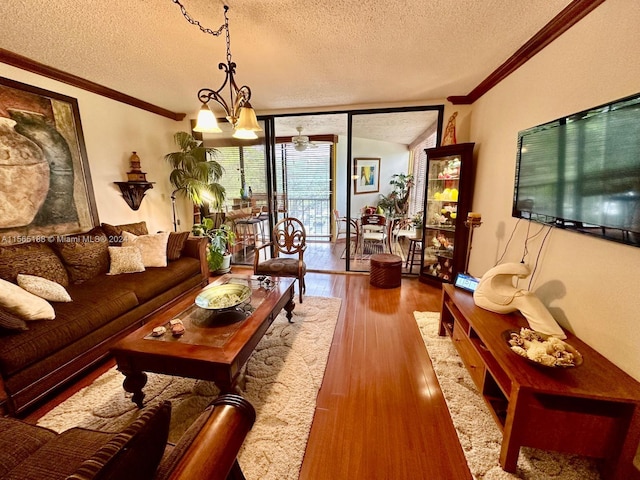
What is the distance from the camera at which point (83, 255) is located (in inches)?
100

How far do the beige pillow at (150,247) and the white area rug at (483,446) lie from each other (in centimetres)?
292

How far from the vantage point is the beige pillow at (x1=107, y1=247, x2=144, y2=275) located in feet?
8.80

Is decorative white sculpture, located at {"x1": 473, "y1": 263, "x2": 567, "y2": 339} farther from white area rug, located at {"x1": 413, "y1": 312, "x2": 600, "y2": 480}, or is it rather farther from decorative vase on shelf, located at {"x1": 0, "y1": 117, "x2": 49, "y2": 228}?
decorative vase on shelf, located at {"x1": 0, "y1": 117, "x2": 49, "y2": 228}

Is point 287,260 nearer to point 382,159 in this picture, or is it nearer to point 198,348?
point 198,348

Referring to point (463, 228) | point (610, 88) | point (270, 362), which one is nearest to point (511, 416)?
point (270, 362)

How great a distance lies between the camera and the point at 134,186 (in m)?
3.48

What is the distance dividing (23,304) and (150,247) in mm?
1270

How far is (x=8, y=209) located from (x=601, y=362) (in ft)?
14.5

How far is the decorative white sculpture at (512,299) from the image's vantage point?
5.30 ft

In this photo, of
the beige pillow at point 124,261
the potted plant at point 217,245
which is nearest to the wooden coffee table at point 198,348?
the beige pillow at point 124,261

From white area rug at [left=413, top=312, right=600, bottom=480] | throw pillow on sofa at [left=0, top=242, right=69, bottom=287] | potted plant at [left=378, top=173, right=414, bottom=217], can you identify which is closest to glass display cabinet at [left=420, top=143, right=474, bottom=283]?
white area rug at [left=413, top=312, right=600, bottom=480]

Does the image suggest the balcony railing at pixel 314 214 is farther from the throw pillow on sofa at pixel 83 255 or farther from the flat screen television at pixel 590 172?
the flat screen television at pixel 590 172

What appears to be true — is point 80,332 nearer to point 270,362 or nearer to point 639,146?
point 270,362

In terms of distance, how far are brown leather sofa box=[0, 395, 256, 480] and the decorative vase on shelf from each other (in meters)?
2.13
